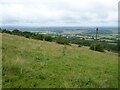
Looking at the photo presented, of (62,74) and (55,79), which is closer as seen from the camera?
(55,79)

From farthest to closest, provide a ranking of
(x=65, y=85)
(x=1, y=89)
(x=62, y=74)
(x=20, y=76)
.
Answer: (x=62, y=74) → (x=20, y=76) → (x=65, y=85) → (x=1, y=89)

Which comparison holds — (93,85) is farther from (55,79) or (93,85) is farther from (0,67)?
(0,67)

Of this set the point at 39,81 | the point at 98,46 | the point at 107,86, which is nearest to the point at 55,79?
the point at 39,81

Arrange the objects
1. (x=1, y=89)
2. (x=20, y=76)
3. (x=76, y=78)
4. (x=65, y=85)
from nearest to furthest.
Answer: (x=1, y=89) → (x=65, y=85) → (x=20, y=76) → (x=76, y=78)

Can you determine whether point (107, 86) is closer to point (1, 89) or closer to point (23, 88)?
point (23, 88)

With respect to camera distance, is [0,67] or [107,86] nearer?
[107,86]

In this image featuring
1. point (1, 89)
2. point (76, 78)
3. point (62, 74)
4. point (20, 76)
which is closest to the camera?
point (1, 89)

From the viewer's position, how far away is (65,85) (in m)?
8.34

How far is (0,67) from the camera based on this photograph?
959 centimetres

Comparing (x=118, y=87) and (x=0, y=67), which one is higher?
(x=0, y=67)

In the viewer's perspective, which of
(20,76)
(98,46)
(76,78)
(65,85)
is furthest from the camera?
(98,46)

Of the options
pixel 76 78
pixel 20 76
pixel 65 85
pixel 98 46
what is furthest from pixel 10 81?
pixel 98 46

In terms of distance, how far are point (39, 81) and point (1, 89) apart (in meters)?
1.72

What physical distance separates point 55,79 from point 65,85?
39.7 inches
